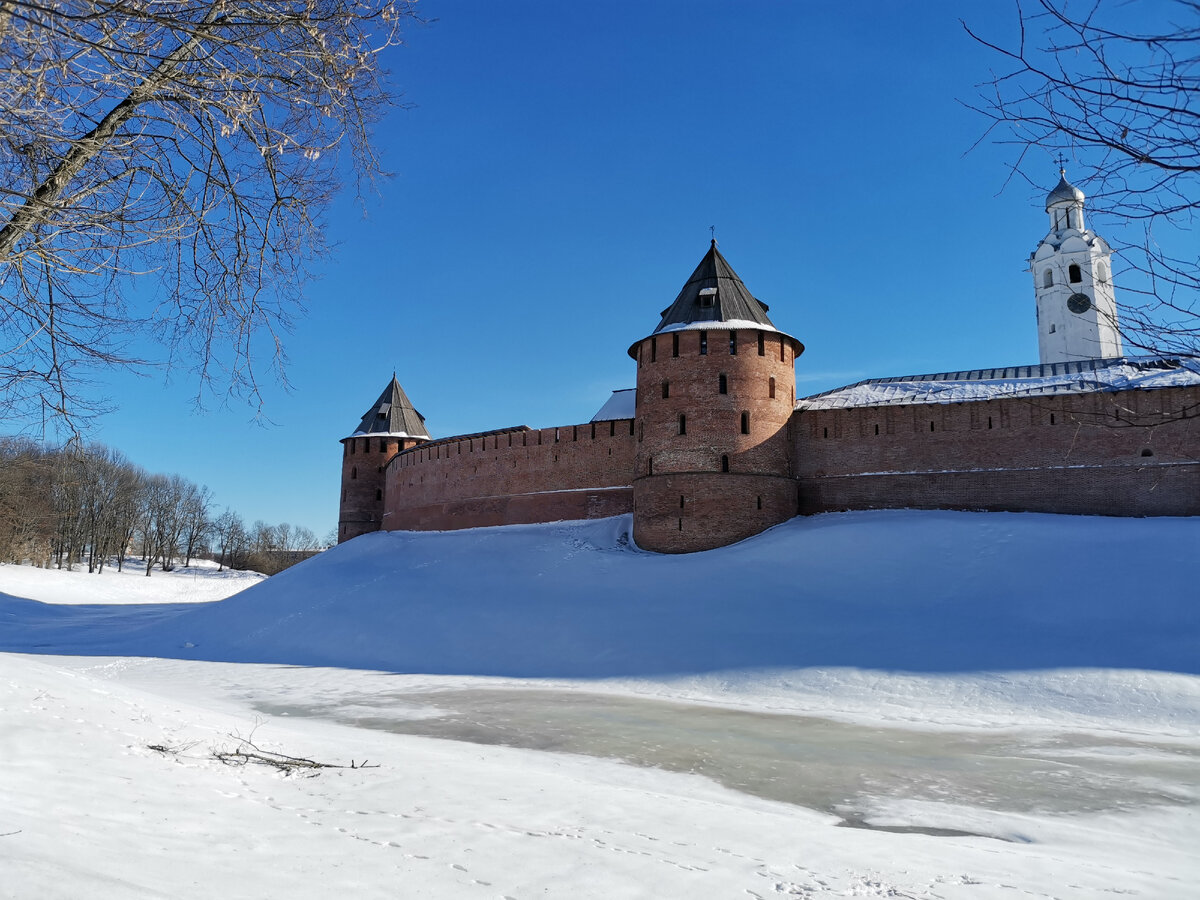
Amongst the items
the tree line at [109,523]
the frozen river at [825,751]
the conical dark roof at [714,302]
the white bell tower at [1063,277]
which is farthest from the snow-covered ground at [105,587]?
the white bell tower at [1063,277]

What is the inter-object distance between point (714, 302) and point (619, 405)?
751 centimetres

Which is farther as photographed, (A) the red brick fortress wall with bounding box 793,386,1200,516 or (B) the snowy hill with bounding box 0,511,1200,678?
(A) the red brick fortress wall with bounding box 793,386,1200,516

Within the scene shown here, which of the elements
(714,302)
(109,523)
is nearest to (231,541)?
(109,523)

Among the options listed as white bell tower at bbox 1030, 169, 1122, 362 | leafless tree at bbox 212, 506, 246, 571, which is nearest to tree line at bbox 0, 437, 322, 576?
leafless tree at bbox 212, 506, 246, 571

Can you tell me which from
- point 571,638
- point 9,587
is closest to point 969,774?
point 571,638

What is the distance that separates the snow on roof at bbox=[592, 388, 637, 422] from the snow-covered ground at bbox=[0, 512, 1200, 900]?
5.51 m

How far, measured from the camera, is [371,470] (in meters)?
27.3

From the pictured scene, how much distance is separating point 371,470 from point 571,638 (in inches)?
647

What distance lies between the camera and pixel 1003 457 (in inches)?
603

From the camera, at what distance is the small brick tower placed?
27.2 meters

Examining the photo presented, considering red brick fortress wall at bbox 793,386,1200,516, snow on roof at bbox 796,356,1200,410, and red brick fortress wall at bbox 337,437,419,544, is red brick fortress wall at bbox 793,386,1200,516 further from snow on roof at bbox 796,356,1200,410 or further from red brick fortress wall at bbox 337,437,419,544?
red brick fortress wall at bbox 337,437,419,544

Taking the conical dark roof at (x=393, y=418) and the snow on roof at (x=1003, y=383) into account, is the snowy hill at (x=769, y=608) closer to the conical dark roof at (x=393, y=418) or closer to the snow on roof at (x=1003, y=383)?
the snow on roof at (x=1003, y=383)

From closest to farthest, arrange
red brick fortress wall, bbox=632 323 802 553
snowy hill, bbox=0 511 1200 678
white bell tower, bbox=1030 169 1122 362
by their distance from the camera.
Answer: snowy hill, bbox=0 511 1200 678, red brick fortress wall, bbox=632 323 802 553, white bell tower, bbox=1030 169 1122 362

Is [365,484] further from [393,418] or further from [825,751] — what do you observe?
[825,751]
